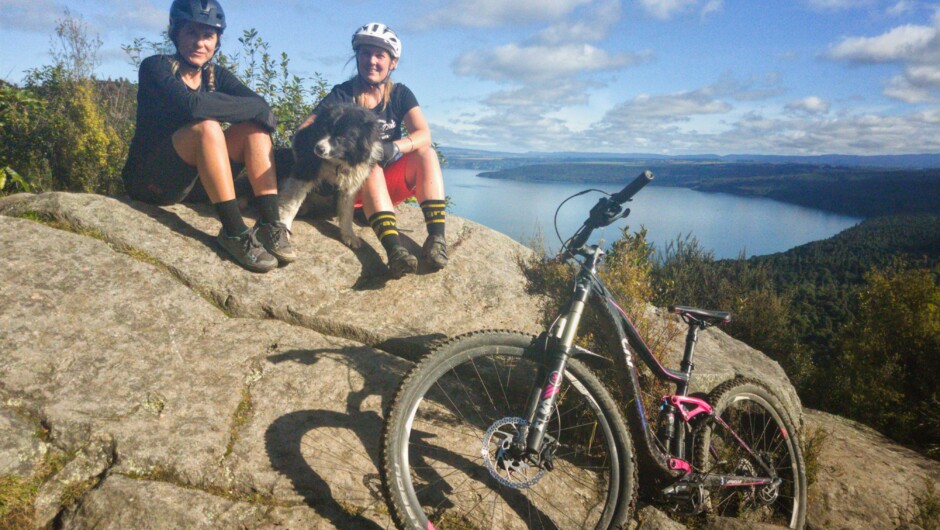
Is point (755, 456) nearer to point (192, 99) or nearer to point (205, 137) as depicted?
point (205, 137)

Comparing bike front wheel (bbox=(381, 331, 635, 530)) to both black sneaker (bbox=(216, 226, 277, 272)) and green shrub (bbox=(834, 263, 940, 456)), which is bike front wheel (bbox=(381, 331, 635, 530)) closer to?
black sneaker (bbox=(216, 226, 277, 272))

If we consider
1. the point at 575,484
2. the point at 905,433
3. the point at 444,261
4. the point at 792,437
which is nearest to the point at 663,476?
the point at 575,484

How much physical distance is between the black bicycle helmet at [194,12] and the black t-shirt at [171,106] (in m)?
0.27

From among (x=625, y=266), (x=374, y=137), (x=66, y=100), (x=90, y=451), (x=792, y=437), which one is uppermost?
(x=66, y=100)

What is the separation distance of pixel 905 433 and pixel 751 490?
2.79 metres

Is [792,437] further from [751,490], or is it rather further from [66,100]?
[66,100]

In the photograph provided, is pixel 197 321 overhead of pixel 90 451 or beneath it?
overhead

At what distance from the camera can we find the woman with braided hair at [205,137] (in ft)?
11.2

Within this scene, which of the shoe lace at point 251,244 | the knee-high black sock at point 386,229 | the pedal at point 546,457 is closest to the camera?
the pedal at point 546,457

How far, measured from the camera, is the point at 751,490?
316 cm

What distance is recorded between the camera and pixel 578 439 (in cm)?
332

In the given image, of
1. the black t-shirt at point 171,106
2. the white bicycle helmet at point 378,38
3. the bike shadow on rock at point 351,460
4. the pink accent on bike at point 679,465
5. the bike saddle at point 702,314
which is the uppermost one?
the white bicycle helmet at point 378,38

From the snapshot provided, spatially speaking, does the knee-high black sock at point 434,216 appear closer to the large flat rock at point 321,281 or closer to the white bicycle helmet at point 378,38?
the large flat rock at point 321,281

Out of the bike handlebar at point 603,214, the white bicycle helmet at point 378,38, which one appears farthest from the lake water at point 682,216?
the white bicycle helmet at point 378,38
